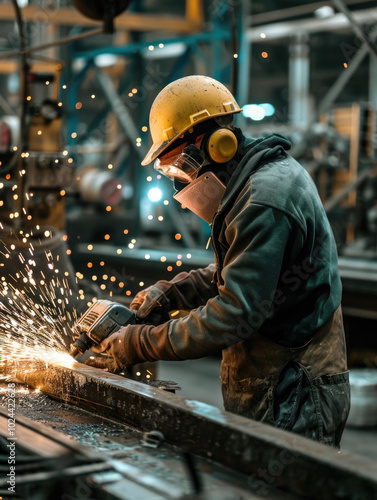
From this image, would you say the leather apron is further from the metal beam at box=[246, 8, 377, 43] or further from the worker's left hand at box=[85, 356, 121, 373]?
the metal beam at box=[246, 8, 377, 43]

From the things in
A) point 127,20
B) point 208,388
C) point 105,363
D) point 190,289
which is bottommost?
point 208,388

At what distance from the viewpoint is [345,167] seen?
8.45 metres

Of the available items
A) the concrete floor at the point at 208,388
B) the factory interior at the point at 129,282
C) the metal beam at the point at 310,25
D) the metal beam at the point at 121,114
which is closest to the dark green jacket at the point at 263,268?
the factory interior at the point at 129,282

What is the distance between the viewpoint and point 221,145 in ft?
7.41

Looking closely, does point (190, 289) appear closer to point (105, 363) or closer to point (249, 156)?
point (105, 363)

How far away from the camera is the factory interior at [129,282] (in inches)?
64.5

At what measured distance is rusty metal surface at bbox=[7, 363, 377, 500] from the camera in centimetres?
153

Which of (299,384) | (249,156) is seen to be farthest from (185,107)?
(299,384)

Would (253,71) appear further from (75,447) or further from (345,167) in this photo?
(75,447)

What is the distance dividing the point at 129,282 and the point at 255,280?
6042mm

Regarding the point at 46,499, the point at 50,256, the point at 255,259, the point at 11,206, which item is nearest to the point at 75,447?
the point at 46,499

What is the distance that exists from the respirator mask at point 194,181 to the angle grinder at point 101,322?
1.42 feet

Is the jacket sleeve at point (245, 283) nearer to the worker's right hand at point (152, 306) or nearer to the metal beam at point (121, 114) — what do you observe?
the worker's right hand at point (152, 306)

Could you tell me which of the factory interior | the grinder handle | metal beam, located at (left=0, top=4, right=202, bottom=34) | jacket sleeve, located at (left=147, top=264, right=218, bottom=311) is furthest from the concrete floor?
metal beam, located at (left=0, top=4, right=202, bottom=34)
